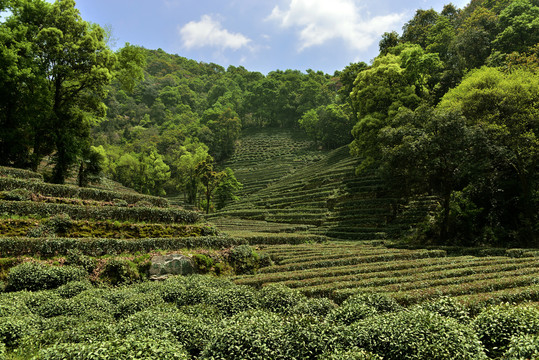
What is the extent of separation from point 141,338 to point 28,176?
22811mm

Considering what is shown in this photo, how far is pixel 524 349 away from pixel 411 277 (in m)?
9.41

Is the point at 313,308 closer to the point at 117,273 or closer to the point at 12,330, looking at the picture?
the point at 12,330

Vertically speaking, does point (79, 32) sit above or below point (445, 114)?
above

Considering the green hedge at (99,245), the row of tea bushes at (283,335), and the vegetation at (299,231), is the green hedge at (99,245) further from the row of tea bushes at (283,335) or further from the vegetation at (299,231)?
the row of tea bushes at (283,335)

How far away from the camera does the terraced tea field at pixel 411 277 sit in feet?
38.6

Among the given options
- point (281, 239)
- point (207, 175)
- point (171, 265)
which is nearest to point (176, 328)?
point (171, 265)

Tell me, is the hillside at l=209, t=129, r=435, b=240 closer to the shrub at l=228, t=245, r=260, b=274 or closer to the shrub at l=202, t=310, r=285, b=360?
the shrub at l=228, t=245, r=260, b=274

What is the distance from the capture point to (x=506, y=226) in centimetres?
2372

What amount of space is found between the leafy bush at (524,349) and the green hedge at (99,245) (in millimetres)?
18129

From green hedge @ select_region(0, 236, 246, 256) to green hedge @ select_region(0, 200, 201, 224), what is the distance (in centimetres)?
296

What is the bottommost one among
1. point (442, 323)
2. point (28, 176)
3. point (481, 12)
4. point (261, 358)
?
point (261, 358)

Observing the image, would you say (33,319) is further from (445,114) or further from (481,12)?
(481,12)

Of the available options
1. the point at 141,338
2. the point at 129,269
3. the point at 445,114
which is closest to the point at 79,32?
the point at 129,269

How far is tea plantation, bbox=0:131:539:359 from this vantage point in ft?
22.2
